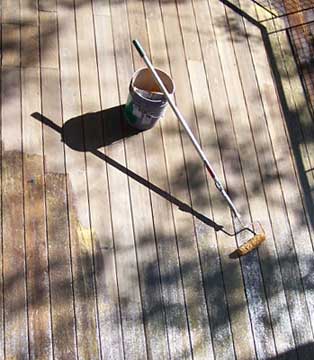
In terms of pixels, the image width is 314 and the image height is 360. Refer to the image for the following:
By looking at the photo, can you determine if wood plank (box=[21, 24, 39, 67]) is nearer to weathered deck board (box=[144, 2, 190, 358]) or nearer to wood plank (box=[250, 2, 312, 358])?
weathered deck board (box=[144, 2, 190, 358])

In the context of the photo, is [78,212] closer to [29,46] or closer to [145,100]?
[145,100]

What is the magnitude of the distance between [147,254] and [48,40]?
4.58 feet

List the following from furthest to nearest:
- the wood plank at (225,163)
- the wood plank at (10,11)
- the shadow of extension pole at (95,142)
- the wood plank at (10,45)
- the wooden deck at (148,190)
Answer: the wood plank at (10,11)
the wood plank at (10,45)
the shadow of extension pole at (95,142)
the wood plank at (225,163)
the wooden deck at (148,190)

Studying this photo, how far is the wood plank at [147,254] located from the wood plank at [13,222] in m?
0.59

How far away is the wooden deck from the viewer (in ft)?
9.86

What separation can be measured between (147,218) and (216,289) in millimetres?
517

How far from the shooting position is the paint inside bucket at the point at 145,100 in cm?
320

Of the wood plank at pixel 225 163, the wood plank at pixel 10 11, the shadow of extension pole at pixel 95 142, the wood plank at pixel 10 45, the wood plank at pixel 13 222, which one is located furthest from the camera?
the wood plank at pixel 10 11

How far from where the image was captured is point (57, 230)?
10.2 feet

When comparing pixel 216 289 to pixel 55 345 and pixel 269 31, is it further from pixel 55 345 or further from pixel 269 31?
pixel 269 31

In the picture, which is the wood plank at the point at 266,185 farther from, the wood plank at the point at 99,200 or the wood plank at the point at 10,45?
the wood plank at the point at 10,45

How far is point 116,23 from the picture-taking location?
12.2 feet

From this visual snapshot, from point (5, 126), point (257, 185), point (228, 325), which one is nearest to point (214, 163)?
point (257, 185)

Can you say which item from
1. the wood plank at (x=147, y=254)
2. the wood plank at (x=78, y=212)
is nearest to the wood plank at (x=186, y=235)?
the wood plank at (x=147, y=254)
